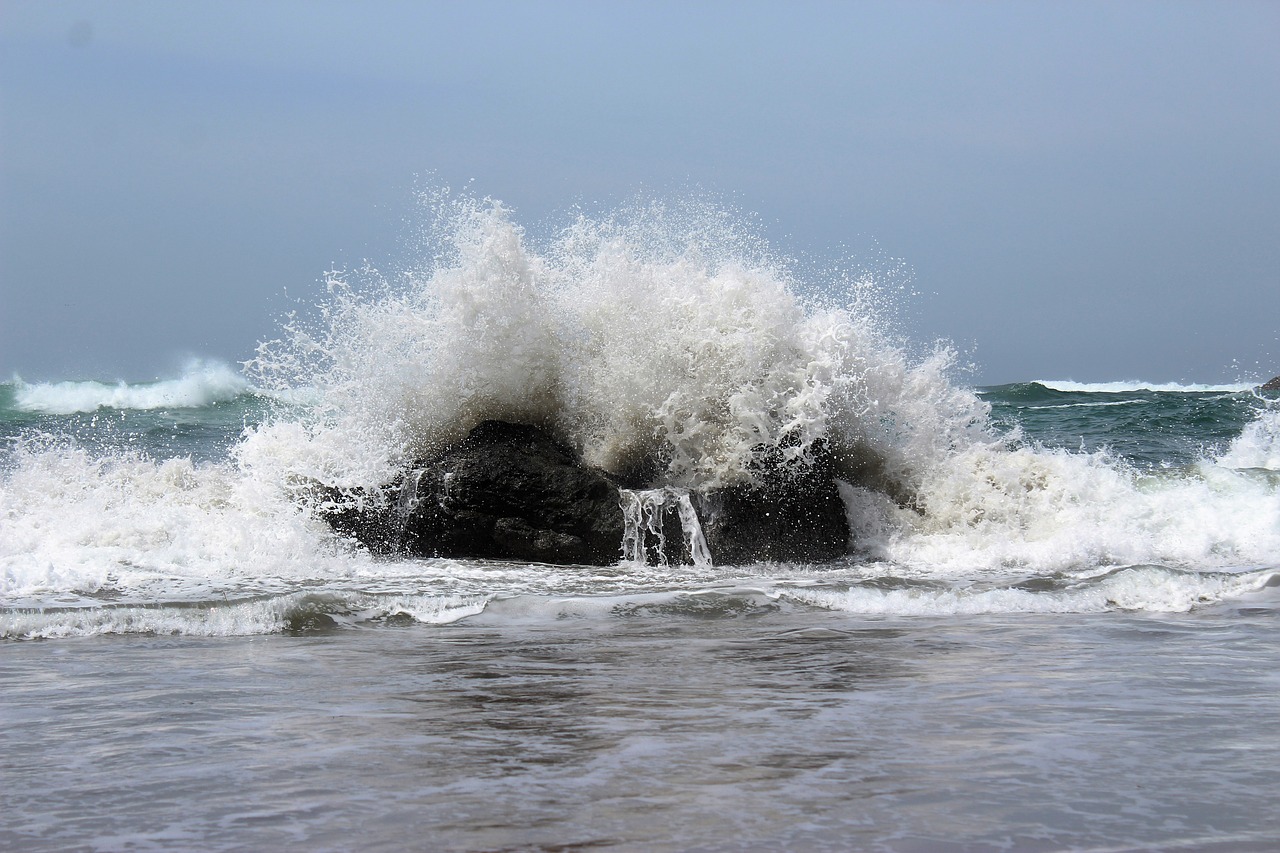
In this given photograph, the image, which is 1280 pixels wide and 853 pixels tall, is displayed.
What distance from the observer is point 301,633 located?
234 inches

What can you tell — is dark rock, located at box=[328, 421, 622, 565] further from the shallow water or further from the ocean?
the shallow water

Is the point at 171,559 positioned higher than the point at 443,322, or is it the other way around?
the point at 443,322

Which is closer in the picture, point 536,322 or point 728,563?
point 728,563

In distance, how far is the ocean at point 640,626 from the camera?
9.88ft

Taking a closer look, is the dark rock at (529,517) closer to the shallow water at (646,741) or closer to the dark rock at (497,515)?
the dark rock at (497,515)

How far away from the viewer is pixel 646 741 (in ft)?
11.9

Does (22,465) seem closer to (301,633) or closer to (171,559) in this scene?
(171,559)

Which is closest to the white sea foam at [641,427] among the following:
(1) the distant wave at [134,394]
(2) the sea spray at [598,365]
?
(2) the sea spray at [598,365]

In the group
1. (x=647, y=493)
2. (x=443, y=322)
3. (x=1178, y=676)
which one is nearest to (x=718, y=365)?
(x=647, y=493)

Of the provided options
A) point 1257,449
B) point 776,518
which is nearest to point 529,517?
point 776,518

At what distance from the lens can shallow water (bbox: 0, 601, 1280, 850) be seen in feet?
9.29

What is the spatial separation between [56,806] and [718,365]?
650 centimetres

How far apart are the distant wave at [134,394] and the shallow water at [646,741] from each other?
2656 centimetres

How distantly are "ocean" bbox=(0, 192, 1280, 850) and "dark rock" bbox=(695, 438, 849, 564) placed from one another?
0.16 meters
